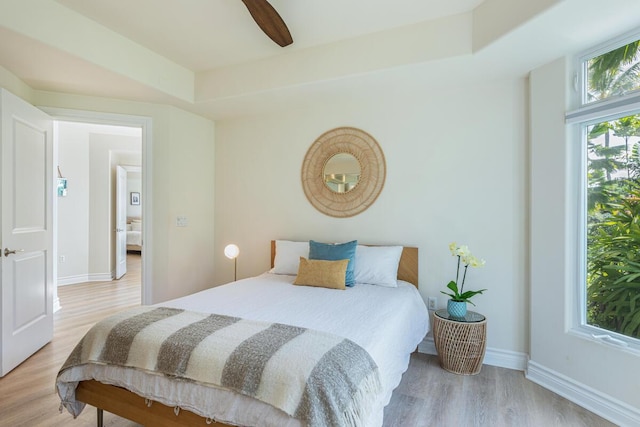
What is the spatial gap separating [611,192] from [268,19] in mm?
2486

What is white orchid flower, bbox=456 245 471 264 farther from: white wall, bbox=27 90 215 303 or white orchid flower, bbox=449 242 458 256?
white wall, bbox=27 90 215 303

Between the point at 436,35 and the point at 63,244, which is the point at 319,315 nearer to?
the point at 436,35

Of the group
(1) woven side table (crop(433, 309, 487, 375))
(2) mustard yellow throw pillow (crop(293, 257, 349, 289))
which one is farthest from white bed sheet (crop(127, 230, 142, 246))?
(1) woven side table (crop(433, 309, 487, 375))

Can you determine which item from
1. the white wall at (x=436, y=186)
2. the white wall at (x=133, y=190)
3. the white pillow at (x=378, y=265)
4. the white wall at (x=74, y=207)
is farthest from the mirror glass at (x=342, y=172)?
the white wall at (x=133, y=190)

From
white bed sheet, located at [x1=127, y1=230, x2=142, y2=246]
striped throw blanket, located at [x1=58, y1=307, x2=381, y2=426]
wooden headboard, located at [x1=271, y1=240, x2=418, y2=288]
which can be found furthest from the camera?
white bed sheet, located at [x1=127, y1=230, x2=142, y2=246]

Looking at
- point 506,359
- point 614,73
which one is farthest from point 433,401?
point 614,73

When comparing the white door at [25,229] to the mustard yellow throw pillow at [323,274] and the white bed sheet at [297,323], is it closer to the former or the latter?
the white bed sheet at [297,323]

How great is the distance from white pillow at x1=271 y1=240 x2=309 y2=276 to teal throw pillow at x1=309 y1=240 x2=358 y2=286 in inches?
8.1

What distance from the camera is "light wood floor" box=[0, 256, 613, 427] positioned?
194cm

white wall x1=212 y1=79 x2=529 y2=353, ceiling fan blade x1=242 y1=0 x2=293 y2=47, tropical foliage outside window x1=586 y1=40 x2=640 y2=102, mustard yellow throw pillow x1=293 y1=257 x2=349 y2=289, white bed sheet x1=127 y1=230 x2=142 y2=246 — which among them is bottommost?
white bed sheet x1=127 y1=230 x2=142 y2=246

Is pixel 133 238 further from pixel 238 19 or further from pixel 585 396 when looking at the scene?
pixel 585 396

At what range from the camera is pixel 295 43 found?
2.74m

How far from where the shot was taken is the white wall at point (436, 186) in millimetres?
2689

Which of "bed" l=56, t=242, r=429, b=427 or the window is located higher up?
the window
